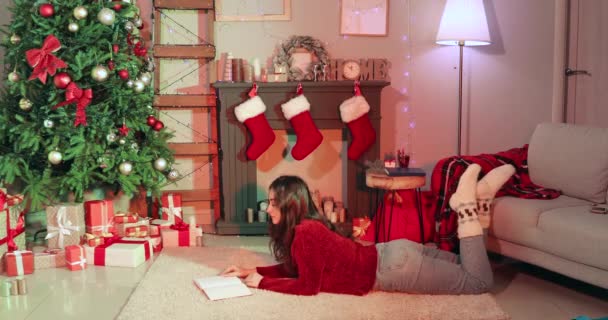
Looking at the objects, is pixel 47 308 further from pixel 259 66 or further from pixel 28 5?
pixel 259 66

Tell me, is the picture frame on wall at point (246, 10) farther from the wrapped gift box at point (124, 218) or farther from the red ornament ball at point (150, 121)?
the wrapped gift box at point (124, 218)

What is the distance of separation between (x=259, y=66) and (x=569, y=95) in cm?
235

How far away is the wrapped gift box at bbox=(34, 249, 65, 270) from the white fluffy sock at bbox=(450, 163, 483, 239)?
87.6 inches

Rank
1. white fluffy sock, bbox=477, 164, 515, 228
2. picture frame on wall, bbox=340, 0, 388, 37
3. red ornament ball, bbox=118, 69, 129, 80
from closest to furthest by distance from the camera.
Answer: white fluffy sock, bbox=477, 164, 515, 228
red ornament ball, bbox=118, 69, 129, 80
picture frame on wall, bbox=340, 0, 388, 37

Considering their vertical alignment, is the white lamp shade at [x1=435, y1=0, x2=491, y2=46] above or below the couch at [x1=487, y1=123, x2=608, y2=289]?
above

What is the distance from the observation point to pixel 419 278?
3102 millimetres

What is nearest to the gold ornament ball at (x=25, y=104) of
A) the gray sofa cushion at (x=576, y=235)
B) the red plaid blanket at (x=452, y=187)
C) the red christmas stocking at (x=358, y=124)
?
the red christmas stocking at (x=358, y=124)

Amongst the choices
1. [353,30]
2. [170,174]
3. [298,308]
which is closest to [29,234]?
[170,174]

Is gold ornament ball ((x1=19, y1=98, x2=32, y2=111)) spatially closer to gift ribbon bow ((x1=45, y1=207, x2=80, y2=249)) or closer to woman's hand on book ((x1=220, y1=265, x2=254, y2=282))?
gift ribbon bow ((x1=45, y1=207, x2=80, y2=249))

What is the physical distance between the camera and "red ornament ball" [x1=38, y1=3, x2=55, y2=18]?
12.8ft

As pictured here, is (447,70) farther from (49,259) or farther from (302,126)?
(49,259)

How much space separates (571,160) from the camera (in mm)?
3717

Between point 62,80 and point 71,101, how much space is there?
141mm

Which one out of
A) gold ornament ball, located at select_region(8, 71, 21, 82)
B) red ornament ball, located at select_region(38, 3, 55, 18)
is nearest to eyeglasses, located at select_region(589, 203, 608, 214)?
red ornament ball, located at select_region(38, 3, 55, 18)
